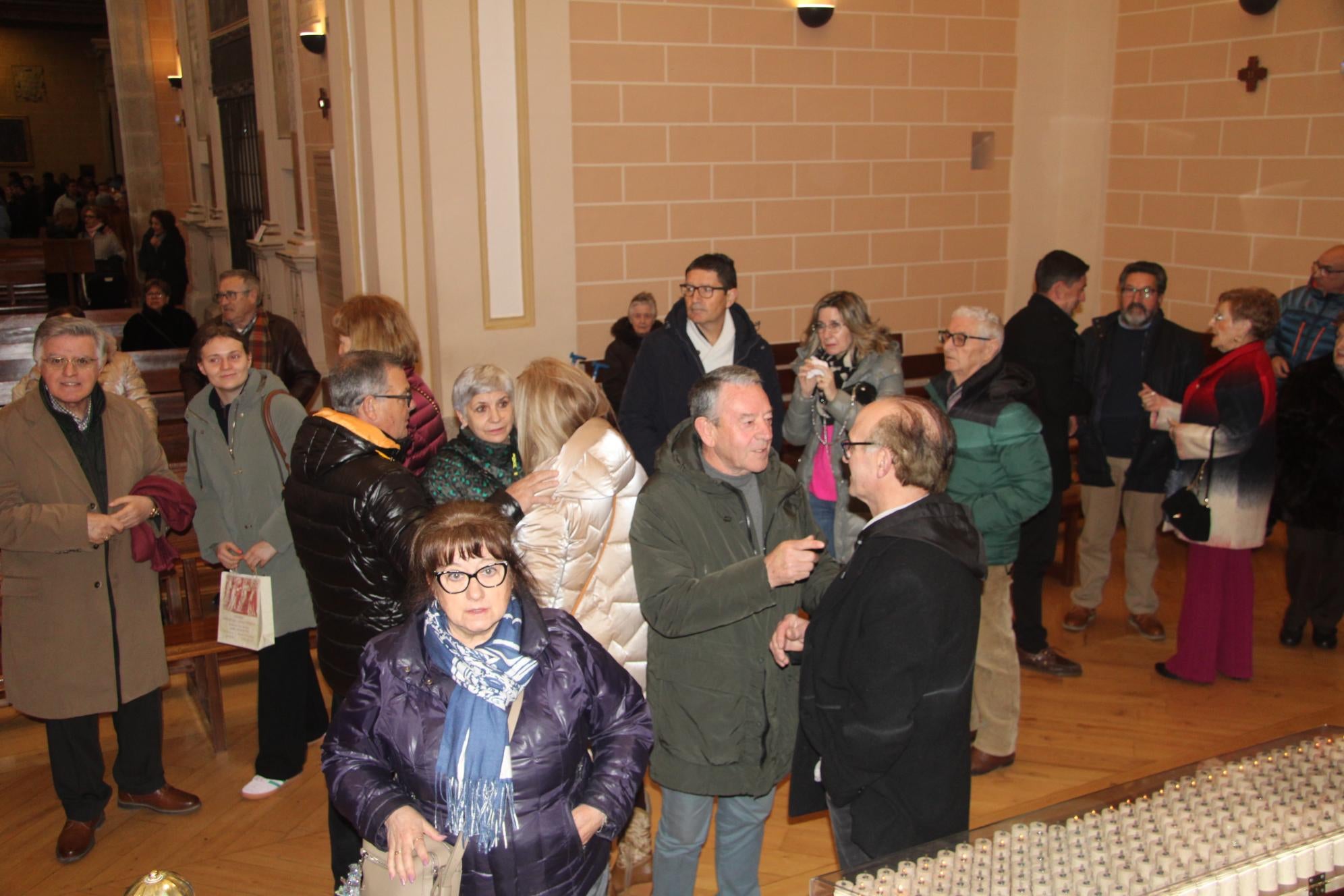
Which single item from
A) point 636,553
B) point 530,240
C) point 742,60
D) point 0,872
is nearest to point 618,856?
point 636,553

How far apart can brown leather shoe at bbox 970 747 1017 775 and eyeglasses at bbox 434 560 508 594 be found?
99.1 inches

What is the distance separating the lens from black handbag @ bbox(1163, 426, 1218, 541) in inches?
176

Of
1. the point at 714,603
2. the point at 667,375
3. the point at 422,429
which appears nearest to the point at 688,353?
the point at 667,375

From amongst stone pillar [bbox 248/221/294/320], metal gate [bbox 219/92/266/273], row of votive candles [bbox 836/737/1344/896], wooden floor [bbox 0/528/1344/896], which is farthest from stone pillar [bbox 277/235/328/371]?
row of votive candles [bbox 836/737/1344/896]

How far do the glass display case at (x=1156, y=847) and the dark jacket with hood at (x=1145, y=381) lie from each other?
2533 mm

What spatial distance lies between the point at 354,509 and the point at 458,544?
2.61 feet

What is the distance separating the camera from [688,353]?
169 inches

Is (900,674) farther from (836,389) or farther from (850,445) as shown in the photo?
(836,389)

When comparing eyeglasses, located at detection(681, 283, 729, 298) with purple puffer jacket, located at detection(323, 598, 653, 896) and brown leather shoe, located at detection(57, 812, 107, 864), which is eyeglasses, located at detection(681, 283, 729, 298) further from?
brown leather shoe, located at detection(57, 812, 107, 864)

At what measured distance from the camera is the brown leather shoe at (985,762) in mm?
4039

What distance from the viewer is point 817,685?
2.34 m

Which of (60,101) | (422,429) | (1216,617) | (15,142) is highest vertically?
(60,101)

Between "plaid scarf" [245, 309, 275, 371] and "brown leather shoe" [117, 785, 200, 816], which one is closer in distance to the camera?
"brown leather shoe" [117, 785, 200, 816]

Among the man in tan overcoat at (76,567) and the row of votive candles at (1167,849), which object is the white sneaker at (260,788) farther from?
the row of votive candles at (1167,849)
